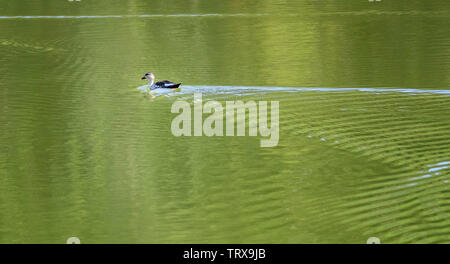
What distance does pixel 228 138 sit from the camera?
6.29 metres

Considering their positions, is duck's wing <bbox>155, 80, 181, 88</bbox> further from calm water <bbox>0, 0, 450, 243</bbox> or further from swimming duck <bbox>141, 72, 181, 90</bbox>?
calm water <bbox>0, 0, 450, 243</bbox>

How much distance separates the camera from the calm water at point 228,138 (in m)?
4.67

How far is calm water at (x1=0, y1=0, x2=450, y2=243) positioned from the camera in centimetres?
467

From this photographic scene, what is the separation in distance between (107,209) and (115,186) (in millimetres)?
402
